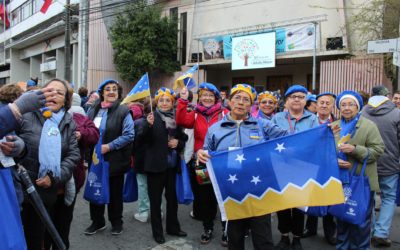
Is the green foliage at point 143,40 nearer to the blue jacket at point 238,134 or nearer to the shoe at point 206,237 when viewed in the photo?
the shoe at point 206,237

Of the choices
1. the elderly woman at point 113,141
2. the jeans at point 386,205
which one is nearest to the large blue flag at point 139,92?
the elderly woman at point 113,141

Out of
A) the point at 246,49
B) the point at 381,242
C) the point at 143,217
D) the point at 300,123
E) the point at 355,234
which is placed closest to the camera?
the point at 355,234

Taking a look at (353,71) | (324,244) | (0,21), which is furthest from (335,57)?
(0,21)

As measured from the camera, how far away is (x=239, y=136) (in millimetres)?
3594

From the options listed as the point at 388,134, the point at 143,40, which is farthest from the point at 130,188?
the point at 143,40

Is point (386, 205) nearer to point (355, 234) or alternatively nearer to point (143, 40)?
point (355, 234)

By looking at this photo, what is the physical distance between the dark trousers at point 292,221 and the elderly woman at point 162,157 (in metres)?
1.37

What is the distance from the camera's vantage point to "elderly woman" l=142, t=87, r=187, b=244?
4.67 meters

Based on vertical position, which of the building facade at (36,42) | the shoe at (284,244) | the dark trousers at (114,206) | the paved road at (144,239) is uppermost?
the building facade at (36,42)

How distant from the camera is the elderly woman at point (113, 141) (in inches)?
186

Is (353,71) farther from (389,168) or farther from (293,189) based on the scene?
(293,189)

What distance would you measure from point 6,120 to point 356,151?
3.27m

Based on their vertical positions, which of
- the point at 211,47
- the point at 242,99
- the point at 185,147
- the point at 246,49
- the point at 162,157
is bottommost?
the point at 162,157

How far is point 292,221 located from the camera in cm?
439
